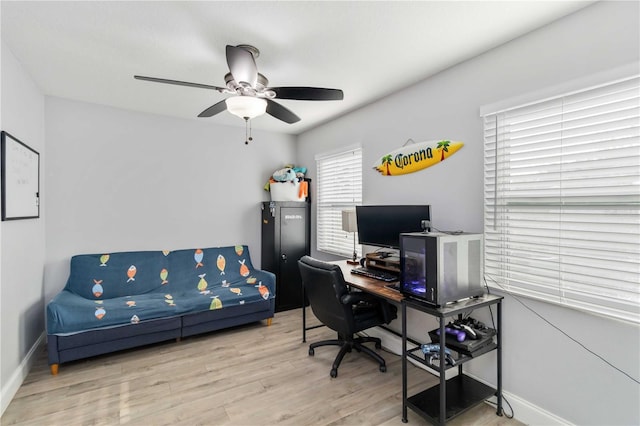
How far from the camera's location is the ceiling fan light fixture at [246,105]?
212 centimetres

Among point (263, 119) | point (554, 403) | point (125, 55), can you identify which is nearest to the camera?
point (554, 403)

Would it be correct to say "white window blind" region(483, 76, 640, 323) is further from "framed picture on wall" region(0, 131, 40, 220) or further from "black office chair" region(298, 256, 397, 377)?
"framed picture on wall" region(0, 131, 40, 220)

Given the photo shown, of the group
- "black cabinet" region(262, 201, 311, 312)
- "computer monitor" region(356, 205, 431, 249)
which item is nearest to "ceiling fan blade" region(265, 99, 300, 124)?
"computer monitor" region(356, 205, 431, 249)

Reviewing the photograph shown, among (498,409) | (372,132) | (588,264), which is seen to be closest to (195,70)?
(372,132)

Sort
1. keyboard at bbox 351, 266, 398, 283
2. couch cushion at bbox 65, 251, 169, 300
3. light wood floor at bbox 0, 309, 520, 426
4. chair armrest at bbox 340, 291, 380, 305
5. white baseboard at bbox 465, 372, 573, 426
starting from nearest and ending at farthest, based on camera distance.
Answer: white baseboard at bbox 465, 372, 573, 426 < light wood floor at bbox 0, 309, 520, 426 < chair armrest at bbox 340, 291, 380, 305 < keyboard at bbox 351, 266, 398, 283 < couch cushion at bbox 65, 251, 169, 300

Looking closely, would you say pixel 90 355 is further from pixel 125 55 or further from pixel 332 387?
pixel 125 55

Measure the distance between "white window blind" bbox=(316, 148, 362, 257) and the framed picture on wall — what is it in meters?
2.95

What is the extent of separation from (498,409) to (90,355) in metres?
3.28

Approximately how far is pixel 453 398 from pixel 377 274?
41.3 inches

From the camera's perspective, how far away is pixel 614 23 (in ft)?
5.44

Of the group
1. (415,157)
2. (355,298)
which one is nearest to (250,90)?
(415,157)

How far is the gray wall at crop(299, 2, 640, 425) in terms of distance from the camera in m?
1.65

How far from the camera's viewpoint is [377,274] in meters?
2.76

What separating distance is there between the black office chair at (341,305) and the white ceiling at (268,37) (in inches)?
63.7
